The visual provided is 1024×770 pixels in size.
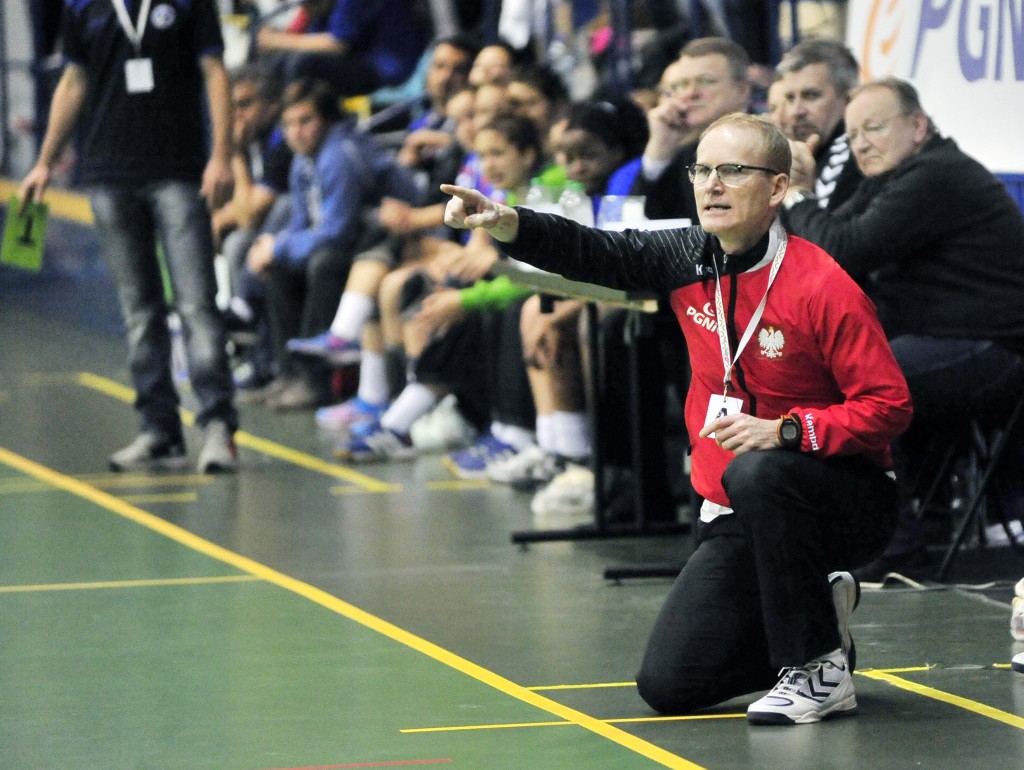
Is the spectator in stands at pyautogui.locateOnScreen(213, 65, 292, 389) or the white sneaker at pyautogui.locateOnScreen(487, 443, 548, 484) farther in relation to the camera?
the spectator in stands at pyautogui.locateOnScreen(213, 65, 292, 389)

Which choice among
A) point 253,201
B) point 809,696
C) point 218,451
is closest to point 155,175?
point 218,451

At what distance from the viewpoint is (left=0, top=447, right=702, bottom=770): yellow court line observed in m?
4.46

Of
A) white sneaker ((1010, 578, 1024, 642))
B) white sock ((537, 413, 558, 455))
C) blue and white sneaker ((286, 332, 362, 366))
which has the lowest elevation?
blue and white sneaker ((286, 332, 362, 366))

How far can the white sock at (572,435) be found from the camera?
826 cm

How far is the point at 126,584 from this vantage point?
6.63 m

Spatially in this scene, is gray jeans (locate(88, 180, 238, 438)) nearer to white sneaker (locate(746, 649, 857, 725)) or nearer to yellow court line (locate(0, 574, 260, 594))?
yellow court line (locate(0, 574, 260, 594))

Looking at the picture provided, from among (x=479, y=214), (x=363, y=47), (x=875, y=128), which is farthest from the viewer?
(x=363, y=47)

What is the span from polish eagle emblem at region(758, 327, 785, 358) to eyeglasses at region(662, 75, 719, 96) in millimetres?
2548

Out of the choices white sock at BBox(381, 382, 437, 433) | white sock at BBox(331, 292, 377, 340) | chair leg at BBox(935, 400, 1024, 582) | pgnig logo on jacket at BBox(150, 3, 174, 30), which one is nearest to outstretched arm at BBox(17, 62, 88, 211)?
pgnig logo on jacket at BBox(150, 3, 174, 30)

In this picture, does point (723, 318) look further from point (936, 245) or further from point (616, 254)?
point (936, 245)

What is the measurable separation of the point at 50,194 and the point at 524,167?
9120 mm

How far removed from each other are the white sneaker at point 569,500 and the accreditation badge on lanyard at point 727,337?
313cm

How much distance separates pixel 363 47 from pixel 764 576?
9504 millimetres

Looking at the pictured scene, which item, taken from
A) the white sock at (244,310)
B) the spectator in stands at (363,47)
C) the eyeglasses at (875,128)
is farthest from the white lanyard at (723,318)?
the spectator in stands at (363,47)
